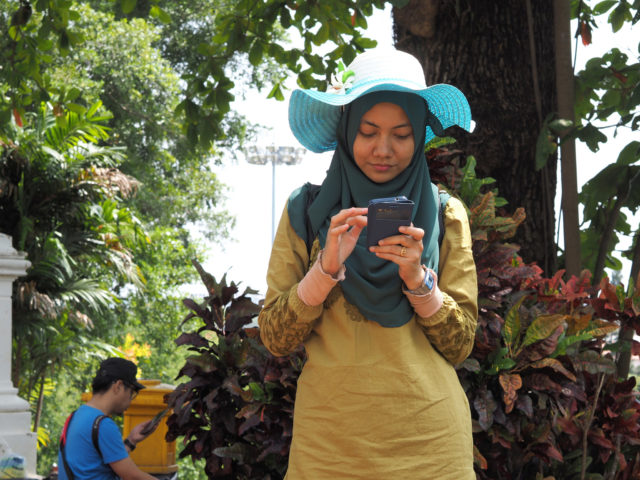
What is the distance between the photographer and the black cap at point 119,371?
453 centimetres

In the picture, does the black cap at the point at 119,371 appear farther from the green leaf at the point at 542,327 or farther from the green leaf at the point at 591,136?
the green leaf at the point at 591,136

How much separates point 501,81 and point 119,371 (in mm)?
2743

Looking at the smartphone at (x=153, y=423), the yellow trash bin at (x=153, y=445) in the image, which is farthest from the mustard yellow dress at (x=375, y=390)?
the yellow trash bin at (x=153, y=445)

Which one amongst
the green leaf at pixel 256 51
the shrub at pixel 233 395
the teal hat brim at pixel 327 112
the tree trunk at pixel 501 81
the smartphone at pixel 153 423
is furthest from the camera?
the green leaf at pixel 256 51

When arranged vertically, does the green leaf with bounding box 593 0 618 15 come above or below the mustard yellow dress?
above

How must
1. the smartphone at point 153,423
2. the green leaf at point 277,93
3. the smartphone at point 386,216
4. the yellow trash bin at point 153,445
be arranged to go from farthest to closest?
the green leaf at point 277,93 → the yellow trash bin at point 153,445 → the smartphone at point 153,423 → the smartphone at point 386,216

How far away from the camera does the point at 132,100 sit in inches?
688

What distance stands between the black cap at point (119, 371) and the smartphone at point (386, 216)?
3.03 meters

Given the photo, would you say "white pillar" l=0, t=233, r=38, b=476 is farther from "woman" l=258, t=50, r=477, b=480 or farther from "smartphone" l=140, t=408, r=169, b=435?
"woman" l=258, t=50, r=477, b=480

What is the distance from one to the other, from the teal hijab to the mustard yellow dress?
60 mm

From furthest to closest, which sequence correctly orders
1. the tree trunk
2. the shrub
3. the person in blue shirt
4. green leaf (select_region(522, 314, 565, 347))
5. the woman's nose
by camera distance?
the tree trunk, the person in blue shirt, the shrub, green leaf (select_region(522, 314, 565, 347)), the woman's nose

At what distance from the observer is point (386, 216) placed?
1852mm

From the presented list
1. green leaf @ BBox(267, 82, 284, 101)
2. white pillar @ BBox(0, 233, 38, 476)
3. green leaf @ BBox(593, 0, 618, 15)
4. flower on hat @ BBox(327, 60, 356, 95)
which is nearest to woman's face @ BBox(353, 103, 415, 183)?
flower on hat @ BBox(327, 60, 356, 95)

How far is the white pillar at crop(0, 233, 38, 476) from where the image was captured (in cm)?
516
